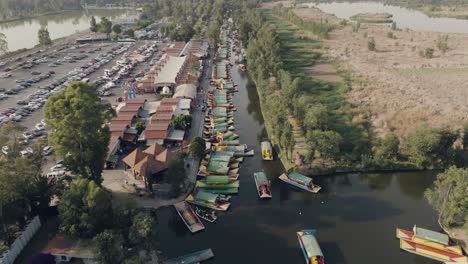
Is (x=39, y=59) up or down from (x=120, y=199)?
up

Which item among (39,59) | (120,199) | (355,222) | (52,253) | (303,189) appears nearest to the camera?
(52,253)

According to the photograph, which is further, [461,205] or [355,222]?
[355,222]

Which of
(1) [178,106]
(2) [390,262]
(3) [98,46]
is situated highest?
(3) [98,46]

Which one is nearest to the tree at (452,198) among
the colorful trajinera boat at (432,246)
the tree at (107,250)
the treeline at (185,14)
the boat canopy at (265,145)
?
the colorful trajinera boat at (432,246)

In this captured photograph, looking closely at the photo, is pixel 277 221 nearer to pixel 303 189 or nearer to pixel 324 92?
pixel 303 189

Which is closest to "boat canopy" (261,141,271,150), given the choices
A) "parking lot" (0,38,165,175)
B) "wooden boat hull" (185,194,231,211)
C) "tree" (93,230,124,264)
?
"wooden boat hull" (185,194,231,211)

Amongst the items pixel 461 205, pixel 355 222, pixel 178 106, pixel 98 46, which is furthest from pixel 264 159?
pixel 98 46

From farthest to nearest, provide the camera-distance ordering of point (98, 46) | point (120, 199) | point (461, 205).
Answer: point (98, 46)
point (120, 199)
point (461, 205)
